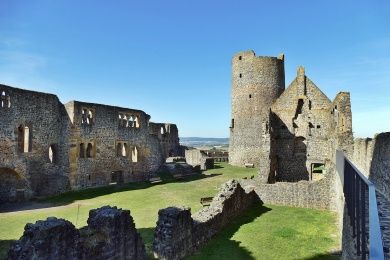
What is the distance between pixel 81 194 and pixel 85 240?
55.6ft

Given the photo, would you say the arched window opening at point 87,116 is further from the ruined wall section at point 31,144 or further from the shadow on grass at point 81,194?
the shadow on grass at point 81,194

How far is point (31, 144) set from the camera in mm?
23375

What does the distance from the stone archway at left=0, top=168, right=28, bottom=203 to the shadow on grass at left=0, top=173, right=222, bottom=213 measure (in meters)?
0.63

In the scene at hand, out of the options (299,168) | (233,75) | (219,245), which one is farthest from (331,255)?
(233,75)

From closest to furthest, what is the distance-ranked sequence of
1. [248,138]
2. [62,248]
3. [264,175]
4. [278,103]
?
[62,248] → [264,175] → [278,103] → [248,138]

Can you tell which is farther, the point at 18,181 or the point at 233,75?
the point at 233,75

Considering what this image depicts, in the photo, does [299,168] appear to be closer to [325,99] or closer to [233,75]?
[325,99]

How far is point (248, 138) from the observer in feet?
117

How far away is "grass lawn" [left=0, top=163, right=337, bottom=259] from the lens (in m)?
12.6

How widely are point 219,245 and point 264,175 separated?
11.5m

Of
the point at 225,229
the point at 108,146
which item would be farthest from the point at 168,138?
the point at 225,229

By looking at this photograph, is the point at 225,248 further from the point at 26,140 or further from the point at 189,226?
the point at 26,140

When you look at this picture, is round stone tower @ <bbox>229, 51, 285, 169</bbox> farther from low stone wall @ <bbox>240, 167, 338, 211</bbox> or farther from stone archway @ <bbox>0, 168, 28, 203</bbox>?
stone archway @ <bbox>0, 168, 28, 203</bbox>

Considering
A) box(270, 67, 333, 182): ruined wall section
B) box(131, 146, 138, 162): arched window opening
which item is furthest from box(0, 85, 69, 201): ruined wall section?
box(270, 67, 333, 182): ruined wall section
